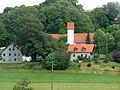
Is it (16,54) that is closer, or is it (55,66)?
(55,66)

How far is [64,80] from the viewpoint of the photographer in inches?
2299

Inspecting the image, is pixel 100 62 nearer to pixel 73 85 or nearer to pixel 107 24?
pixel 73 85

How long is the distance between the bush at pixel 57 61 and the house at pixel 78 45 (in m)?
6.12

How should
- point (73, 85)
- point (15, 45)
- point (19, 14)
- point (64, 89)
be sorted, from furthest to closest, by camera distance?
point (19, 14) → point (15, 45) → point (73, 85) → point (64, 89)

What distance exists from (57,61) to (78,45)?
10.6 meters

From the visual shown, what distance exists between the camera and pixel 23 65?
2813 inches

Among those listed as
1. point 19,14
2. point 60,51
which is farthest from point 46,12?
point 60,51

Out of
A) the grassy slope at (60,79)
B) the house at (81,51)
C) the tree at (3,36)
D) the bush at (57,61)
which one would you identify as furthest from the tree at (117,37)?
the tree at (3,36)

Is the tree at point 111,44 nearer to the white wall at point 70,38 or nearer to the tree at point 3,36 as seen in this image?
the white wall at point 70,38

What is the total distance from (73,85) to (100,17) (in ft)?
155

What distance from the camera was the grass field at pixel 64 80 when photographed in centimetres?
5156

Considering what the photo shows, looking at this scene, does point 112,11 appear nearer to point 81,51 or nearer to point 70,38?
point 70,38

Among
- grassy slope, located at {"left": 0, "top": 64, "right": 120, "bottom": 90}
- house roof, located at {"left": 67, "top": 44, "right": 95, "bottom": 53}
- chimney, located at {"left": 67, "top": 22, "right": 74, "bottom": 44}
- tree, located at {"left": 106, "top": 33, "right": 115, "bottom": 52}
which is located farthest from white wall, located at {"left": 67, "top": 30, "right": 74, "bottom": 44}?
grassy slope, located at {"left": 0, "top": 64, "right": 120, "bottom": 90}

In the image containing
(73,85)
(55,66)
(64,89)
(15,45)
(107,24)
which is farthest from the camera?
(107,24)
